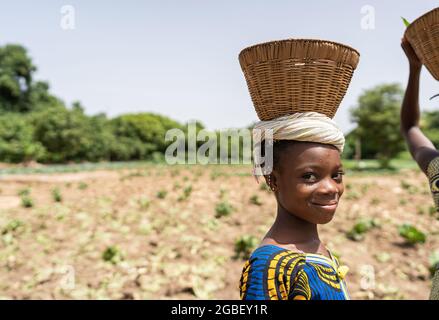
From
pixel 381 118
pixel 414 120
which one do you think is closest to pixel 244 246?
pixel 414 120

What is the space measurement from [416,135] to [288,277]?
133 cm

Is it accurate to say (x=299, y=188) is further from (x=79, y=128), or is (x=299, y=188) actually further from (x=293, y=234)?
(x=79, y=128)

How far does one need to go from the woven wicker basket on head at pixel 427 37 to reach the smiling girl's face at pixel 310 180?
63 centimetres

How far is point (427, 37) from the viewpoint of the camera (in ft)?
5.22

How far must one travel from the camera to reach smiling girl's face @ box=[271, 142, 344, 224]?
1401 millimetres

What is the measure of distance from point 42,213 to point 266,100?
7.90 m

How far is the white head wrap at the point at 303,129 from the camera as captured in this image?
4.62 feet

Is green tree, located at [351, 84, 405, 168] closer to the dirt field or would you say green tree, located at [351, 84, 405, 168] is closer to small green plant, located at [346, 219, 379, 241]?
the dirt field

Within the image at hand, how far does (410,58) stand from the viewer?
1986 millimetres

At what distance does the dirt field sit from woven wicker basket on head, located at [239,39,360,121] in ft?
11.7

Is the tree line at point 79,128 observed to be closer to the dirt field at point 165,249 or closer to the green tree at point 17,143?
the green tree at point 17,143

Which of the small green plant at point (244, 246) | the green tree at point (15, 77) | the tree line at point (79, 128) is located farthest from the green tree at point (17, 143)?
the small green plant at point (244, 246)

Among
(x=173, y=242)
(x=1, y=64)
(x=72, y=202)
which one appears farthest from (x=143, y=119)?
(x=173, y=242)
